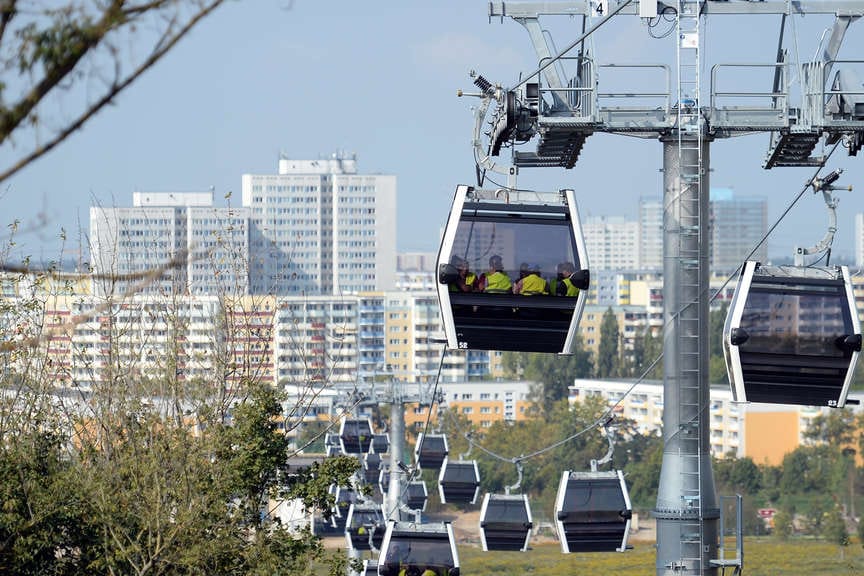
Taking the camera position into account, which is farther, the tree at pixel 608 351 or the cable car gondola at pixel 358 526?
the tree at pixel 608 351

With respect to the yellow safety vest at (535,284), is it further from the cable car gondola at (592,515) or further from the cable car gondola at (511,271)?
the cable car gondola at (592,515)

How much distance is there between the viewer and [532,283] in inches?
385

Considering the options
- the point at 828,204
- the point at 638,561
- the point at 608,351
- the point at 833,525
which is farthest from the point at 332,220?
the point at 828,204

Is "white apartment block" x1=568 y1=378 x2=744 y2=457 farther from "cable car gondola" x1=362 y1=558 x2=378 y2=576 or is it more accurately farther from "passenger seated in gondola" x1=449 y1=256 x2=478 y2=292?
"passenger seated in gondola" x1=449 y1=256 x2=478 y2=292

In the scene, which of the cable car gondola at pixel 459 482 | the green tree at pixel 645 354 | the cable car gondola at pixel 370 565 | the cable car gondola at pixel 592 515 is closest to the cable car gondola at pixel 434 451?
the cable car gondola at pixel 459 482

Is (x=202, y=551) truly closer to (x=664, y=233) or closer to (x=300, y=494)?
(x=300, y=494)

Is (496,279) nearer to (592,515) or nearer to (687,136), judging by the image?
(687,136)

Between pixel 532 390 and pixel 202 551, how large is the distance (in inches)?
2429

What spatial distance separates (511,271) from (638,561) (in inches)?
1277

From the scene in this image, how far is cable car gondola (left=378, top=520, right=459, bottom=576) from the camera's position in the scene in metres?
14.8

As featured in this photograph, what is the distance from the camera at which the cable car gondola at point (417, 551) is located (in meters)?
14.8

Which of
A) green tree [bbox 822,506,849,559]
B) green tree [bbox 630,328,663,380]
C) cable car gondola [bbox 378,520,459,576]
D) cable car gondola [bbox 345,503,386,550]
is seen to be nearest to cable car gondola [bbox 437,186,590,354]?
cable car gondola [bbox 378,520,459,576]

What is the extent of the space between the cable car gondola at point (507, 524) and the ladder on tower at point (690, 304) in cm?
1359

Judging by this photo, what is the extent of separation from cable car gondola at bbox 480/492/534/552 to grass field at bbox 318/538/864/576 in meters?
15.0
